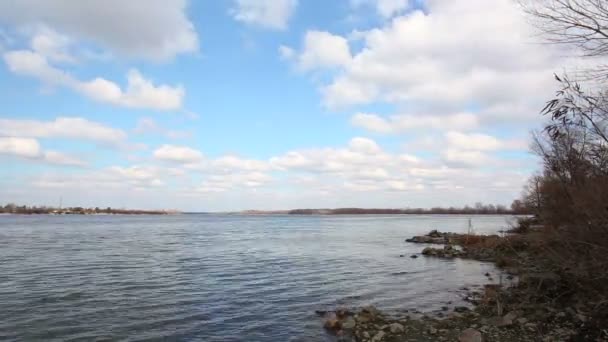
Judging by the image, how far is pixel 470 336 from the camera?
12219mm

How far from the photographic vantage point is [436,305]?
18.6m

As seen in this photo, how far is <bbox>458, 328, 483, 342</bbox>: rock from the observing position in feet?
39.4

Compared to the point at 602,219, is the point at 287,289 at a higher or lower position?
lower

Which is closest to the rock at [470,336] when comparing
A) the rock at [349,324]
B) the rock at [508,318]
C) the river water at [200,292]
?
the rock at [508,318]

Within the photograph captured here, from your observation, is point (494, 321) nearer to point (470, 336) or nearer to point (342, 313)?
point (470, 336)

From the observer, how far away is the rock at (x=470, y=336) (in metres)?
12.0

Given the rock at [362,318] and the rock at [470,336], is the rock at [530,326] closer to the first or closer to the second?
the rock at [470,336]

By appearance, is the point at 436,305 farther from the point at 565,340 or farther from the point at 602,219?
the point at 602,219

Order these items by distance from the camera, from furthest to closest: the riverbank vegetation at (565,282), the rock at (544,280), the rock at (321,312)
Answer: the rock at (544,280)
the rock at (321,312)
the riverbank vegetation at (565,282)

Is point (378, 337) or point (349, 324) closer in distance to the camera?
point (378, 337)

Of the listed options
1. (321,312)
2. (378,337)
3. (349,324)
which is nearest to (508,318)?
(378,337)

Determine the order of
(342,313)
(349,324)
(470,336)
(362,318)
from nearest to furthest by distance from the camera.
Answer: (470,336) < (349,324) < (362,318) < (342,313)

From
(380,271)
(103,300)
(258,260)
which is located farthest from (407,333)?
(258,260)

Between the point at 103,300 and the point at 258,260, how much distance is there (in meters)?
17.4
